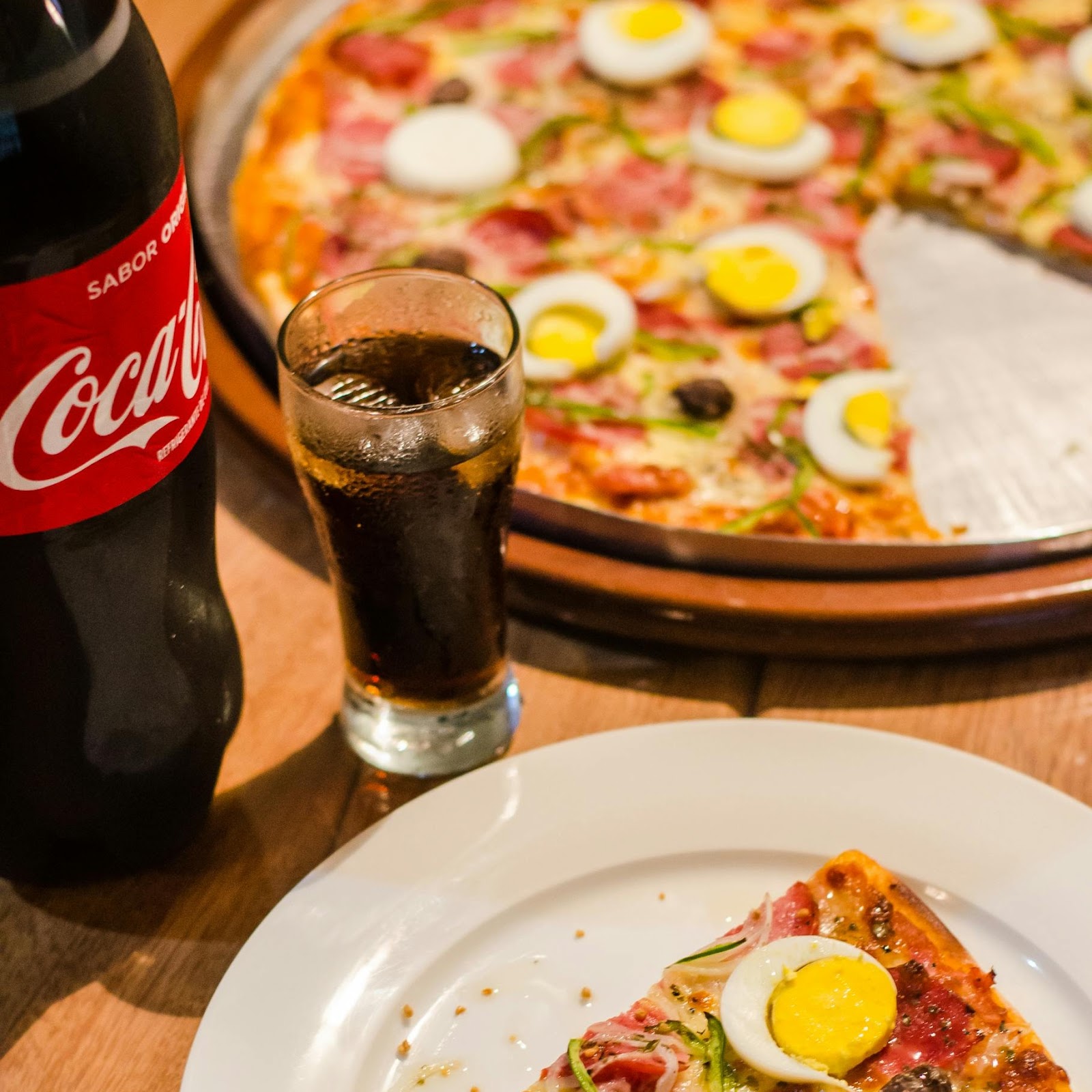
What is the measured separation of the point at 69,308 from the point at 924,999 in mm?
814

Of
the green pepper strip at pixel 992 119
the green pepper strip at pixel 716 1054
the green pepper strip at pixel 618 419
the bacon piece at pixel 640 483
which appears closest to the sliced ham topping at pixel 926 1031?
the green pepper strip at pixel 716 1054

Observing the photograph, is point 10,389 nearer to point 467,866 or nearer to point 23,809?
point 23,809

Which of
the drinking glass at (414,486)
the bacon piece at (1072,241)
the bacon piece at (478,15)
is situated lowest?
the bacon piece at (1072,241)

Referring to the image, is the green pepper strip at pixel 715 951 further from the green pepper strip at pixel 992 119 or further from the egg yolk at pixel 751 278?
the green pepper strip at pixel 992 119

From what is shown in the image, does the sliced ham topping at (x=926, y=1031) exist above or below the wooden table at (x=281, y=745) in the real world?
above

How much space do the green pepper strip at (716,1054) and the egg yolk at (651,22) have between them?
→ 1.93 metres

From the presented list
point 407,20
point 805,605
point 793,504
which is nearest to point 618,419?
point 793,504

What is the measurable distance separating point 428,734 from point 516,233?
108 centimetres

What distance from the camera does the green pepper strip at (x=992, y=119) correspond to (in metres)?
2.40

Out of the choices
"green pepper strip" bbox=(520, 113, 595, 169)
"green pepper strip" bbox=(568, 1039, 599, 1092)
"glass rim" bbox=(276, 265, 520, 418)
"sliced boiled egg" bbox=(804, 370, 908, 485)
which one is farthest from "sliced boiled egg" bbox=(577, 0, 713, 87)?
"green pepper strip" bbox=(568, 1039, 599, 1092)

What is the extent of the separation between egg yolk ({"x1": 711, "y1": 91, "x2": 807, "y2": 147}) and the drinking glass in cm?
126

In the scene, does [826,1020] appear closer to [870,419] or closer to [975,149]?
[870,419]

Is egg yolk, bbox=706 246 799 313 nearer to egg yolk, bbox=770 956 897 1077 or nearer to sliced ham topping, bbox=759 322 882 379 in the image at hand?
sliced ham topping, bbox=759 322 882 379

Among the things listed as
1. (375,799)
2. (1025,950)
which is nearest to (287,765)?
(375,799)
